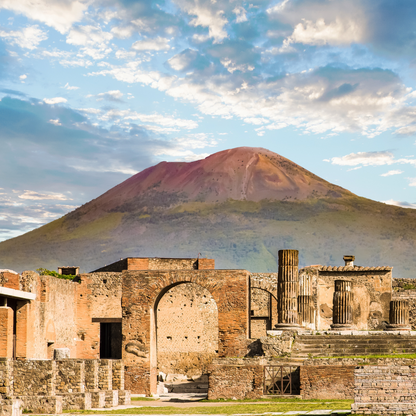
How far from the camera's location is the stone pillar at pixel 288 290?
26638 mm

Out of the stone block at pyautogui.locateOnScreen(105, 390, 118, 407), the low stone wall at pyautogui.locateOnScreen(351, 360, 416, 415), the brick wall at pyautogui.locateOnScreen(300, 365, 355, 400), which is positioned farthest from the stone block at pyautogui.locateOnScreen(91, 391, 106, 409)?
the low stone wall at pyautogui.locateOnScreen(351, 360, 416, 415)

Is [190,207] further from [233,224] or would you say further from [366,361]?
[366,361]

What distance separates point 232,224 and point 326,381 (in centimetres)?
15779

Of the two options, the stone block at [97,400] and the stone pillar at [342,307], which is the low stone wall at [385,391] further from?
the stone pillar at [342,307]

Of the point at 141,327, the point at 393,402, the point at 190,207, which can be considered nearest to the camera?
the point at 393,402

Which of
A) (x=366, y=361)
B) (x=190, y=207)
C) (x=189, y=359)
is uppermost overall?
(x=190, y=207)

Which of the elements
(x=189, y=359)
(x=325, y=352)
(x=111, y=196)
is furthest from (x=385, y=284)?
(x=111, y=196)

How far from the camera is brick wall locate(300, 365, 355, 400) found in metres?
19.5

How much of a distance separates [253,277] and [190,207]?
150 metres

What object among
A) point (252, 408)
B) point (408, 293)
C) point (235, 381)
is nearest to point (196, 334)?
point (408, 293)

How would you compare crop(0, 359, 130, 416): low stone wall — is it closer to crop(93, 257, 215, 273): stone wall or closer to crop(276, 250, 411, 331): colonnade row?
crop(276, 250, 411, 331): colonnade row

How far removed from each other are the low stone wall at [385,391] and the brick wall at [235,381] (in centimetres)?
526

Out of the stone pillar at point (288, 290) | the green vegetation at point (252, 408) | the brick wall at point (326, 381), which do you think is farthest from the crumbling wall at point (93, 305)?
the brick wall at point (326, 381)

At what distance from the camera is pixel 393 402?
13672 millimetres
